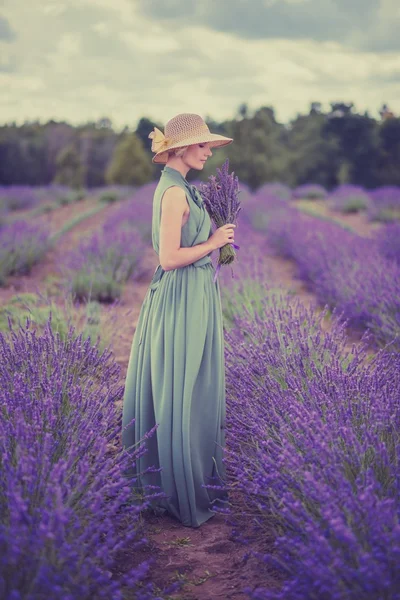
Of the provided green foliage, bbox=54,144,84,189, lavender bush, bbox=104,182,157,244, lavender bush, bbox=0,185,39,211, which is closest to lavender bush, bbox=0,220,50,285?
lavender bush, bbox=104,182,157,244

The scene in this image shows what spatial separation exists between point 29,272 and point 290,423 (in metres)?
6.22

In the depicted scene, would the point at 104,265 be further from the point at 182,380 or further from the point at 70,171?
the point at 70,171

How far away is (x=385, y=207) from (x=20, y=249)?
9.72 metres

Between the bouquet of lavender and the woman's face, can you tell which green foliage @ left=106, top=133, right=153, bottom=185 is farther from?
the woman's face

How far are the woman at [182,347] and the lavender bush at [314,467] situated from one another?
167 millimetres

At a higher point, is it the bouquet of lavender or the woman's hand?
the bouquet of lavender

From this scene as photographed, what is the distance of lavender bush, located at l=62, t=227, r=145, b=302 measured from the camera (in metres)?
6.34

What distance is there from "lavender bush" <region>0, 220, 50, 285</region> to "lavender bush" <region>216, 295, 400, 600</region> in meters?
4.79

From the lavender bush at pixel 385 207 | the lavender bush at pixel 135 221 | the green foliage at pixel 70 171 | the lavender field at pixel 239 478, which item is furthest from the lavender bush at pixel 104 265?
the green foliage at pixel 70 171

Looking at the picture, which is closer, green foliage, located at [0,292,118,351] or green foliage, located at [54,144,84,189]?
green foliage, located at [0,292,118,351]

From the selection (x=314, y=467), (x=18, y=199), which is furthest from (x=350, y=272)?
(x=18, y=199)

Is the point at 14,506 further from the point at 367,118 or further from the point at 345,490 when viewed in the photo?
the point at 367,118

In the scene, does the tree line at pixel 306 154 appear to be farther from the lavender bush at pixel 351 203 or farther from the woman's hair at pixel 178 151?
the woman's hair at pixel 178 151

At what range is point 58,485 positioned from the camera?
5.74 feet
